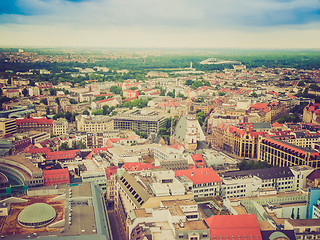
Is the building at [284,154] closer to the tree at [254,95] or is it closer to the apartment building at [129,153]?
the apartment building at [129,153]

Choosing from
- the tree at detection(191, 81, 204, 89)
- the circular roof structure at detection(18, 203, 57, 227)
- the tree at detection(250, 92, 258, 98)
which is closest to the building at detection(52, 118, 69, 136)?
the circular roof structure at detection(18, 203, 57, 227)

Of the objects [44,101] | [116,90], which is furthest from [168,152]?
[116,90]

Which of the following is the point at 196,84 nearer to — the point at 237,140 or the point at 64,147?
the point at 237,140

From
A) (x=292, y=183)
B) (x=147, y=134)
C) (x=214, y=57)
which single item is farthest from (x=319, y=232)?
(x=214, y=57)

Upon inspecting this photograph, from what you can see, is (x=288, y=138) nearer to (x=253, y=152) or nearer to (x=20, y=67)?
(x=253, y=152)

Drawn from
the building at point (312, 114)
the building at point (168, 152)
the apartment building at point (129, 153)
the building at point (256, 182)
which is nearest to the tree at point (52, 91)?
the apartment building at point (129, 153)

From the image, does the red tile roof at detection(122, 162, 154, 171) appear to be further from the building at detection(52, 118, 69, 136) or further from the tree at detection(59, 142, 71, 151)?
the building at detection(52, 118, 69, 136)
